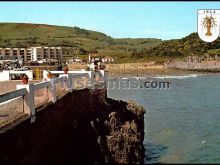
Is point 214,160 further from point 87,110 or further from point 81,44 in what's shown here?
point 81,44

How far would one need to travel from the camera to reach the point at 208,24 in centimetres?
1661

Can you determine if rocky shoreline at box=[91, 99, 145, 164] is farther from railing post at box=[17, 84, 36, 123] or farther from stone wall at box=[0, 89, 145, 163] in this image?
railing post at box=[17, 84, 36, 123]

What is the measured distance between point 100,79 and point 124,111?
5.79 feet

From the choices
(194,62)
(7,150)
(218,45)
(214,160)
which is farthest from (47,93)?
(218,45)

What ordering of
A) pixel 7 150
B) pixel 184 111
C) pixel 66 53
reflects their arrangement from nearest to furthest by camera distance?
pixel 7 150 < pixel 184 111 < pixel 66 53

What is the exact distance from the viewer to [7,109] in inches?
415

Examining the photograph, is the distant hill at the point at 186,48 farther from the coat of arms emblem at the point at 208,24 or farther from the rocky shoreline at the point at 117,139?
the rocky shoreline at the point at 117,139

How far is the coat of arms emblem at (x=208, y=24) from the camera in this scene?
53.9ft

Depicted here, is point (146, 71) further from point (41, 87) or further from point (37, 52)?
point (41, 87)

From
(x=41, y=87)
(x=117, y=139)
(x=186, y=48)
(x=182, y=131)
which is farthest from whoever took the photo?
(x=186, y=48)

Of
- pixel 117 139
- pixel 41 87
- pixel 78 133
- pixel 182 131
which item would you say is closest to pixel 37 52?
pixel 182 131

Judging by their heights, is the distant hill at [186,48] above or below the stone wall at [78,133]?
above

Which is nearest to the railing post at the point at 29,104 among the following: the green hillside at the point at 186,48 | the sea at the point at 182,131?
the sea at the point at 182,131

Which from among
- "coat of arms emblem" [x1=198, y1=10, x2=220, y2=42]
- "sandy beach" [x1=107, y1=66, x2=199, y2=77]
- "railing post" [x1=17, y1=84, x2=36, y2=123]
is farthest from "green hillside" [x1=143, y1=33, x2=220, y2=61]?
"railing post" [x1=17, y1=84, x2=36, y2=123]
